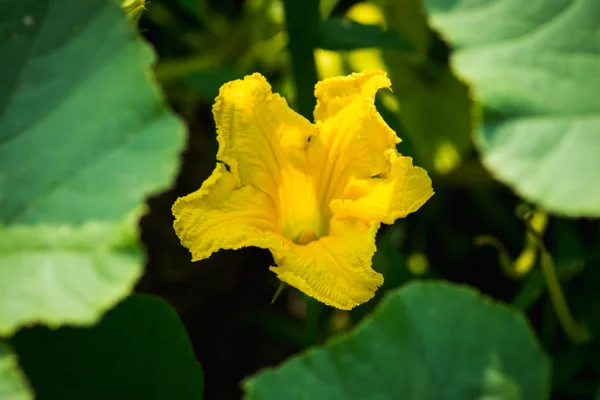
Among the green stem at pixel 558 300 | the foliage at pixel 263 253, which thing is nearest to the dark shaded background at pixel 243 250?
the foliage at pixel 263 253

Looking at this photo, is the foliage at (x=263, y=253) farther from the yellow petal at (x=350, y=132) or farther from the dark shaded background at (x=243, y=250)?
the yellow petal at (x=350, y=132)

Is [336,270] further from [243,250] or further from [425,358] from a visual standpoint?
[243,250]

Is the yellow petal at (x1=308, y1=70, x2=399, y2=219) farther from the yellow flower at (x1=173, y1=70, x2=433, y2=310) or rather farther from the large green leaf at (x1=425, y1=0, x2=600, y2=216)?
the large green leaf at (x1=425, y1=0, x2=600, y2=216)

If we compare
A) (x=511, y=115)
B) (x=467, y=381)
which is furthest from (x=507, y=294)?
(x=467, y=381)

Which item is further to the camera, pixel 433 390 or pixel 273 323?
pixel 273 323

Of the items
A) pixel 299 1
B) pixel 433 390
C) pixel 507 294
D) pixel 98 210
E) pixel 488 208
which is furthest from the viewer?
pixel 488 208

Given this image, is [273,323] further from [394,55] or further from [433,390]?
[433,390]

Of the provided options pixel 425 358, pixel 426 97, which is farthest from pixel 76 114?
pixel 426 97
